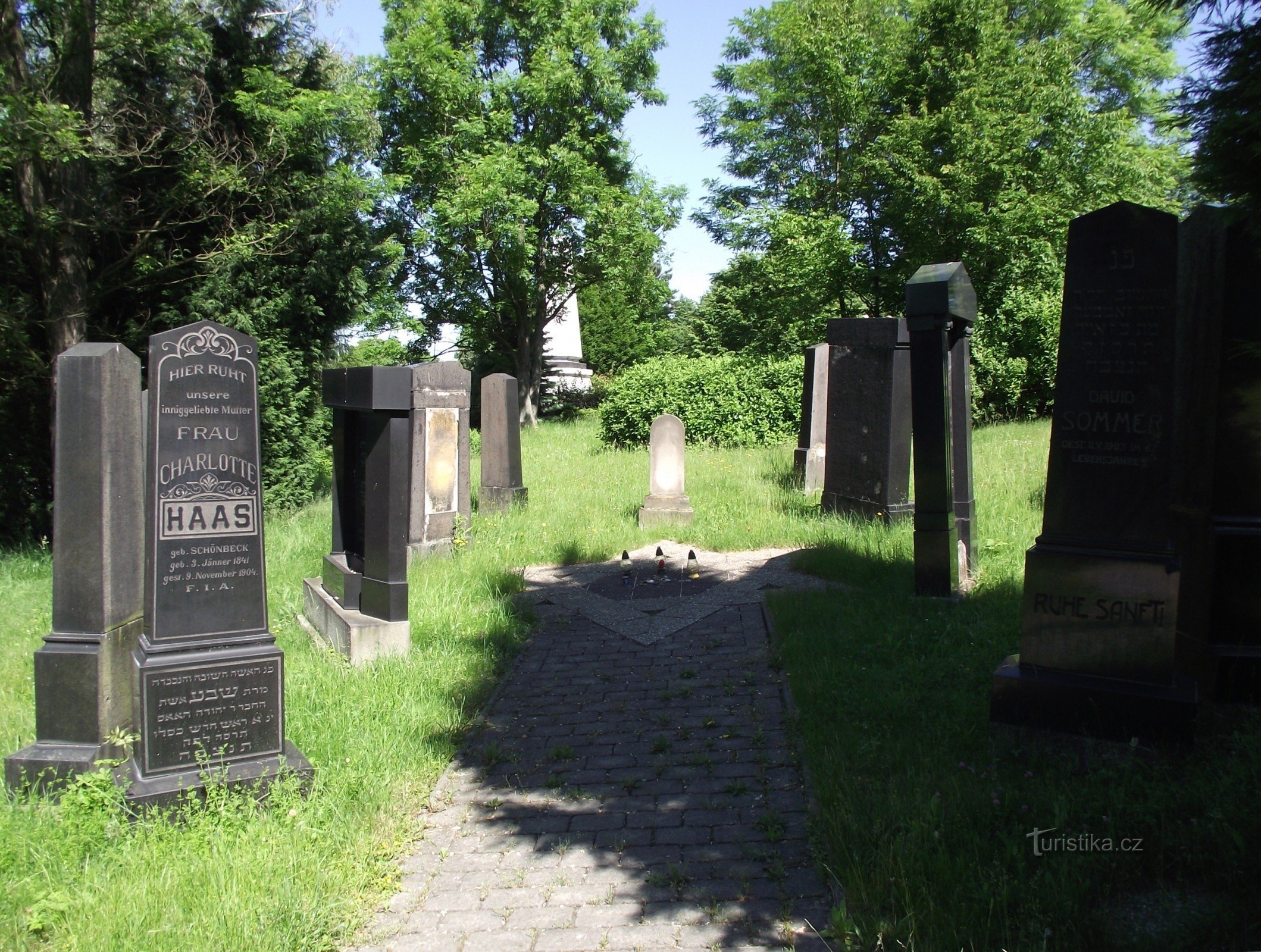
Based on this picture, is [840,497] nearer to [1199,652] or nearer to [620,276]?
[1199,652]

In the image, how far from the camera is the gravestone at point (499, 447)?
460 inches

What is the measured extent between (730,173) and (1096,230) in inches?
999

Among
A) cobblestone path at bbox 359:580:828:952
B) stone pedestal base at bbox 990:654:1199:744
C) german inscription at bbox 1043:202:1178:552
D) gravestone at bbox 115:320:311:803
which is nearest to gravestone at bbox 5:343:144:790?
gravestone at bbox 115:320:311:803

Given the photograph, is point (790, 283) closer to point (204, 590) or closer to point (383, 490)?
point (383, 490)

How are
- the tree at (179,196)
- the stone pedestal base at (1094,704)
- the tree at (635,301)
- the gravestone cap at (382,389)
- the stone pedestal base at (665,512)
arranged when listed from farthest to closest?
1. the tree at (635,301)
2. the tree at (179,196)
3. the stone pedestal base at (665,512)
4. the gravestone cap at (382,389)
5. the stone pedestal base at (1094,704)

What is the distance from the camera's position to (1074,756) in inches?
168

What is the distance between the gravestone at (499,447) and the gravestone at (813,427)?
13.4ft

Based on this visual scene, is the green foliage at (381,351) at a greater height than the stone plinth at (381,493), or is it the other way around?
the green foliage at (381,351)

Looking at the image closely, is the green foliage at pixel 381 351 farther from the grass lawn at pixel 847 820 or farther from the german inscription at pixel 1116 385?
the german inscription at pixel 1116 385

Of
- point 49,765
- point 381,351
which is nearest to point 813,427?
point 49,765

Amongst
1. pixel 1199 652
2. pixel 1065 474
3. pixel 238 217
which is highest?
pixel 238 217

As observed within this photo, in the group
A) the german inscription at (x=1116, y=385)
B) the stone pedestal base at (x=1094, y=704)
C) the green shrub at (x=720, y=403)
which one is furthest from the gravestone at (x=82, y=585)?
the green shrub at (x=720, y=403)

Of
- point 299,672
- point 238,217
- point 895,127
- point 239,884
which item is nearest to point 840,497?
point 299,672

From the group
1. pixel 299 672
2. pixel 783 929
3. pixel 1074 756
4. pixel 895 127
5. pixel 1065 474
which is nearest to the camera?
pixel 783 929
